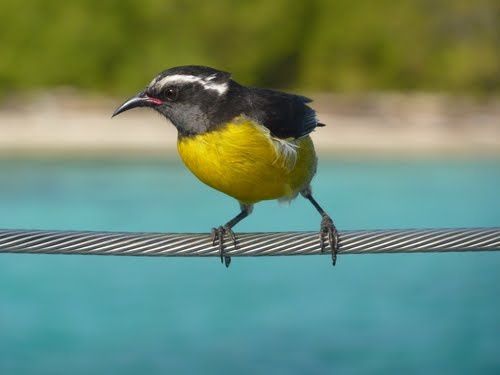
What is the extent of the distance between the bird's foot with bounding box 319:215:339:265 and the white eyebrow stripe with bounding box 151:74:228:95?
0.59m

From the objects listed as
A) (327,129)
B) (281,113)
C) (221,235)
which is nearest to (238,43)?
(327,129)

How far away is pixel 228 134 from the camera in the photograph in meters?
3.41

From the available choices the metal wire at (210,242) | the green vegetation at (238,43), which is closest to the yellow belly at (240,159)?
the metal wire at (210,242)

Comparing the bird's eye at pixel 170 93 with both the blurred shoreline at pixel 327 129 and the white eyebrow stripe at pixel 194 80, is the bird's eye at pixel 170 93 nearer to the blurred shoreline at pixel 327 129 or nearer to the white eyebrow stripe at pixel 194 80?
the white eyebrow stripe at pixel 194 80

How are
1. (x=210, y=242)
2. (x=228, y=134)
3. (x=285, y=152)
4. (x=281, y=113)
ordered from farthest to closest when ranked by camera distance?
(x=281, y=113) < (x=285, y=152) < (x=228, y=134) < (x=210, y=242)

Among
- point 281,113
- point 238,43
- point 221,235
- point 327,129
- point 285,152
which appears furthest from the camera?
point 238,43

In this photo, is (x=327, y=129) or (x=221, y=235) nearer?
(x=221, y=235)

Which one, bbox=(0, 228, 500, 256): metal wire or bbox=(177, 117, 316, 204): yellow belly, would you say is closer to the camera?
bbox=(0, 228, 500, 256): metal wire

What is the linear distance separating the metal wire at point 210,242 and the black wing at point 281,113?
625 mm

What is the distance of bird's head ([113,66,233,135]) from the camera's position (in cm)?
347

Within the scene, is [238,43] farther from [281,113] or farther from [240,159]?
[240,159]

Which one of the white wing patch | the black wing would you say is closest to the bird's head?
the black wing

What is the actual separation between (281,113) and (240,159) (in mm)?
391

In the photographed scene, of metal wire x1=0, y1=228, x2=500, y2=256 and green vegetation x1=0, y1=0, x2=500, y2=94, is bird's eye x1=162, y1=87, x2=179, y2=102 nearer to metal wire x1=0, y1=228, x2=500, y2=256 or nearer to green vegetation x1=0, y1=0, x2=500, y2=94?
metal wire x1=0, y1=228, x2=500, y2=256
